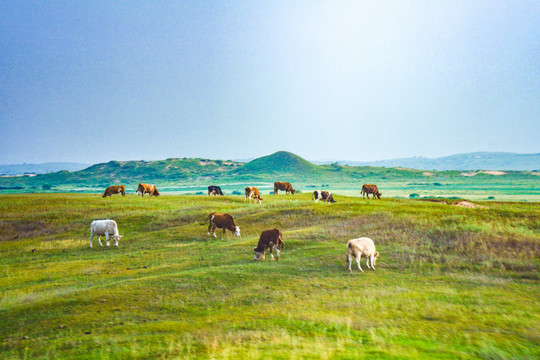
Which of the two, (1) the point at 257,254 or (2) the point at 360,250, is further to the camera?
(1) the point at 257,254

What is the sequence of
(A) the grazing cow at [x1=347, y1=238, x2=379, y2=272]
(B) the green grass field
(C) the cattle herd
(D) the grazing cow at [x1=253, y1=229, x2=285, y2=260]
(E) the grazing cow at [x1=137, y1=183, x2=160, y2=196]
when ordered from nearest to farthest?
(B) the green grass field < (A) the grazing cow at [x1=347, y1=238, x2=379, y2=272] < (C) the cattle herd < (D) the grazing cow at [x1=253, y1=229, x2=285, y2=260] < (E) the grazing cow at [x1=137, y1=183, x2=160, y2=196]

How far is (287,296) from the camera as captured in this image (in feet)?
41.0

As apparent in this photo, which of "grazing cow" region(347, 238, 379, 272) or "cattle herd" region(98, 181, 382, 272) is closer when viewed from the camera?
"grazing cow" region(347, 238, 379, 272)

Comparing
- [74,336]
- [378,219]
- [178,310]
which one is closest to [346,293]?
[178,310]

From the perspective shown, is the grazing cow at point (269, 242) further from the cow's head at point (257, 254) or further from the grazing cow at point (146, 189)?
the grazing cow at point (146, 189)

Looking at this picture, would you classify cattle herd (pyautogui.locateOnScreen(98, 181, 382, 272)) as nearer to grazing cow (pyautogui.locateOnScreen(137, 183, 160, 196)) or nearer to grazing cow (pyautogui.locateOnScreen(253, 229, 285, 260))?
grazing cow (pyautogui.locateOnScreen(253, 229, 285, 260))

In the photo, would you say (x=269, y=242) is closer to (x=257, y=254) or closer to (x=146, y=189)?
(x=257, y=254)

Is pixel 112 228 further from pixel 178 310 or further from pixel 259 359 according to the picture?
pixel 259 359

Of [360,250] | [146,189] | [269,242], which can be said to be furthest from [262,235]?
[146,189]

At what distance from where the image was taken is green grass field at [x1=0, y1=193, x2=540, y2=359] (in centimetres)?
740

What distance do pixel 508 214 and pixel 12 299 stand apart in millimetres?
38258

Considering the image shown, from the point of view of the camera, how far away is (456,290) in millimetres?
12641

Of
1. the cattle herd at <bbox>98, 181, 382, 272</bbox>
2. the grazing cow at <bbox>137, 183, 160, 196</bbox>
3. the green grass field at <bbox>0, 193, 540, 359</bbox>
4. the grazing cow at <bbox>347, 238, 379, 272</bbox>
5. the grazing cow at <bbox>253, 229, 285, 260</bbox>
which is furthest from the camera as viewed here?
the grazing cow at <bbox>137, 183, 160, 196</bbox>

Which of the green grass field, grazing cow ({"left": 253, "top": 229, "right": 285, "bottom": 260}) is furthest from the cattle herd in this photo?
the green grass field
